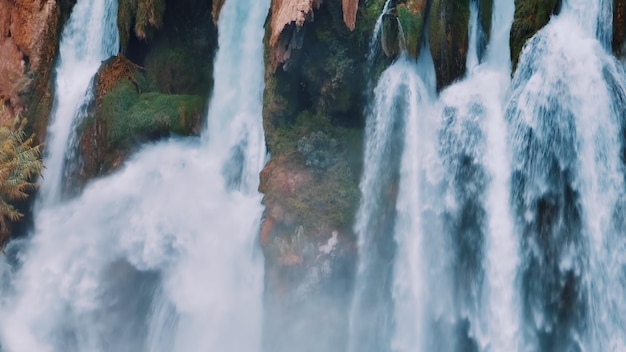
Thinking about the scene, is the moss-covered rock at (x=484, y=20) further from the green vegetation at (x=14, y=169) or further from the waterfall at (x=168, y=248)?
the green vegetation at (x=14, y=169)

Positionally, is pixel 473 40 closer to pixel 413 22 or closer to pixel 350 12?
pixel 413 22

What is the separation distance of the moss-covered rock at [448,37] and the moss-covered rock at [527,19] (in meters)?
1.09

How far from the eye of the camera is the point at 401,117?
41.8 ft

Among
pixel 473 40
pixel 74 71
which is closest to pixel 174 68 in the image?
pixel 74 71

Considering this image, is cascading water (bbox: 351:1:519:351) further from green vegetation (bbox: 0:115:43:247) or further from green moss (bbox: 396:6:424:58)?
green vegetation (bbox: 0:115:43:247)

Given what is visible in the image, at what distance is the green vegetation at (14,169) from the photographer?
598 inches

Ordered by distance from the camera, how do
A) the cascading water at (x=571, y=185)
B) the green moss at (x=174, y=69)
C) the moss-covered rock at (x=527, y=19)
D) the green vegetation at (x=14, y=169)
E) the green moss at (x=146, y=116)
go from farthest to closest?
the green moss at (x=174, y=69), the green moss at (x=146, y=116), the green vegetation at (x=14, y=169), the moss-covered rock at (x=527, y=19), the cascading water at (x=571, y=185)

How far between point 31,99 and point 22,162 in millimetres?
2247

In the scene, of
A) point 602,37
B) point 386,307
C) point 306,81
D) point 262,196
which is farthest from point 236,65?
point 602,37

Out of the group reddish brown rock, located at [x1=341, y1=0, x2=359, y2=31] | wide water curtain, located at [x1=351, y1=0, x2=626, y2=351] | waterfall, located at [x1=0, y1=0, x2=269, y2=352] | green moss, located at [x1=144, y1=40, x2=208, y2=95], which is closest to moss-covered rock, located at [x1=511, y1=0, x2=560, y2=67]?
wide water curtain, located at [x1=351, y1=0, x2=626, y2=351]

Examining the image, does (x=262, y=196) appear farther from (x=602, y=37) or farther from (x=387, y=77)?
(x=602, y=37)

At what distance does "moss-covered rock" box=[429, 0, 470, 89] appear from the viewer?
41.8 feet

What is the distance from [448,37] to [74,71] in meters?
9.91

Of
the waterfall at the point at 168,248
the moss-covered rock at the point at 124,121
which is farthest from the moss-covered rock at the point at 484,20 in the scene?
the moss-covered rock at the point at 124,121
